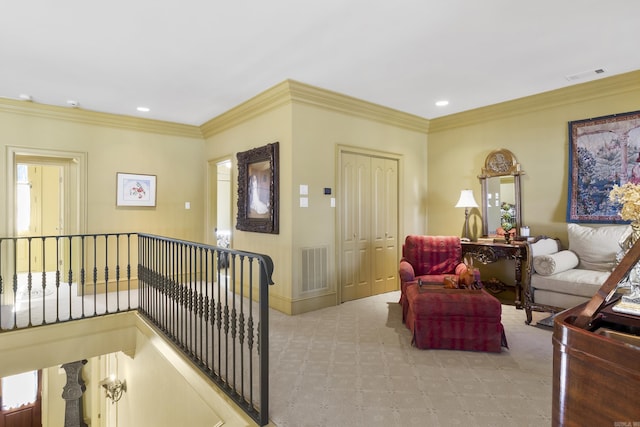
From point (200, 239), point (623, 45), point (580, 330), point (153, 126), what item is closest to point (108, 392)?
point (200, 239)

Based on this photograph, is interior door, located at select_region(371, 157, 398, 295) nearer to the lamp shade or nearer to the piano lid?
the lamp shade

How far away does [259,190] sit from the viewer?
4547 millimetres

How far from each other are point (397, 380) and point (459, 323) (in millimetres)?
875

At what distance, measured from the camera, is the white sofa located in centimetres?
340

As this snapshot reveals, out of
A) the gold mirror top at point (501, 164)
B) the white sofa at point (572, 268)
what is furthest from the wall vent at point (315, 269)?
the gold mirror top at point (501, 164)

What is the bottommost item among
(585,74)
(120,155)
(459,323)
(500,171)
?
(459,323)

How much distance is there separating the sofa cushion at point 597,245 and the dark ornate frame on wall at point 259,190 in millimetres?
3469

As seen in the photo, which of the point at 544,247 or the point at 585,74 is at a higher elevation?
the point at 585,74

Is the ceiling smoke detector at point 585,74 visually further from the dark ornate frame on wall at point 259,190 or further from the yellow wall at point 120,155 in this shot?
the yellow wall at point 120,155

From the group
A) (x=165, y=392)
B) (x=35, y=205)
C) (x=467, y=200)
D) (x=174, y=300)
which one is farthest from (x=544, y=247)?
(x=35, y=205)

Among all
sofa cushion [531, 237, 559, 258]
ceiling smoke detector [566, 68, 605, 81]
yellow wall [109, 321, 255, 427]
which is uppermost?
ceiling smoke detector [566, 68, 605, 81]

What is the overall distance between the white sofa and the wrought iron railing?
2.91 meters

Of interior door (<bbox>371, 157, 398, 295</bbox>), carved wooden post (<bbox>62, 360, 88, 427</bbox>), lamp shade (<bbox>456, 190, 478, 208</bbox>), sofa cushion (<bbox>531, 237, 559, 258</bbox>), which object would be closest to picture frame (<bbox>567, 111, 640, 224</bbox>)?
sofa cushion (<bbox>531, 237, 559, 258</bbox>)

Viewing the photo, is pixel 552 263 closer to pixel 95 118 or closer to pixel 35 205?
pixel 95 118
